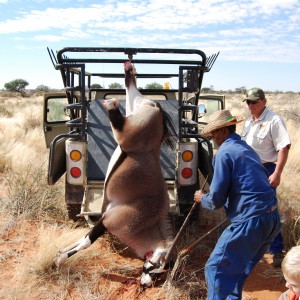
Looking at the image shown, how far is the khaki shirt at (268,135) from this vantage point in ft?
13.6

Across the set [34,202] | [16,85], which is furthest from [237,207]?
[16,85]

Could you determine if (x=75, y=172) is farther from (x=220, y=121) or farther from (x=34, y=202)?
(x=220, y=121)

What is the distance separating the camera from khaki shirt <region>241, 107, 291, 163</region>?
414 centimetres

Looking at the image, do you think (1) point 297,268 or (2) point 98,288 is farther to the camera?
(2) point 98,288

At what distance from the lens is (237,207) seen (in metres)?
2.96

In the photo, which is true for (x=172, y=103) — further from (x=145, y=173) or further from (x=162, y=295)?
(x=162, y=295)

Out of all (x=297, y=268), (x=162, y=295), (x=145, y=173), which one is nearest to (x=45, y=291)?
(x=162, y=295)

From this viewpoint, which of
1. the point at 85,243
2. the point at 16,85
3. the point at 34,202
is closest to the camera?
the point at 85,243

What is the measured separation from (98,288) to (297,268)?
2.16 meters

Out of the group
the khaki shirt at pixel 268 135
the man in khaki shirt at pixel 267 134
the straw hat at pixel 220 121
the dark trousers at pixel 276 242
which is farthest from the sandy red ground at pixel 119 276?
the straw hat at pixel 220 121

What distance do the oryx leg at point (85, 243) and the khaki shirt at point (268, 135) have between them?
195 cm

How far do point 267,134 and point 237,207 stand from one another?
4.99 feet

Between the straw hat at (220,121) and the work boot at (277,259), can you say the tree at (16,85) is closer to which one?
the work boot at (277,259)

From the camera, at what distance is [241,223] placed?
9.62 ft
